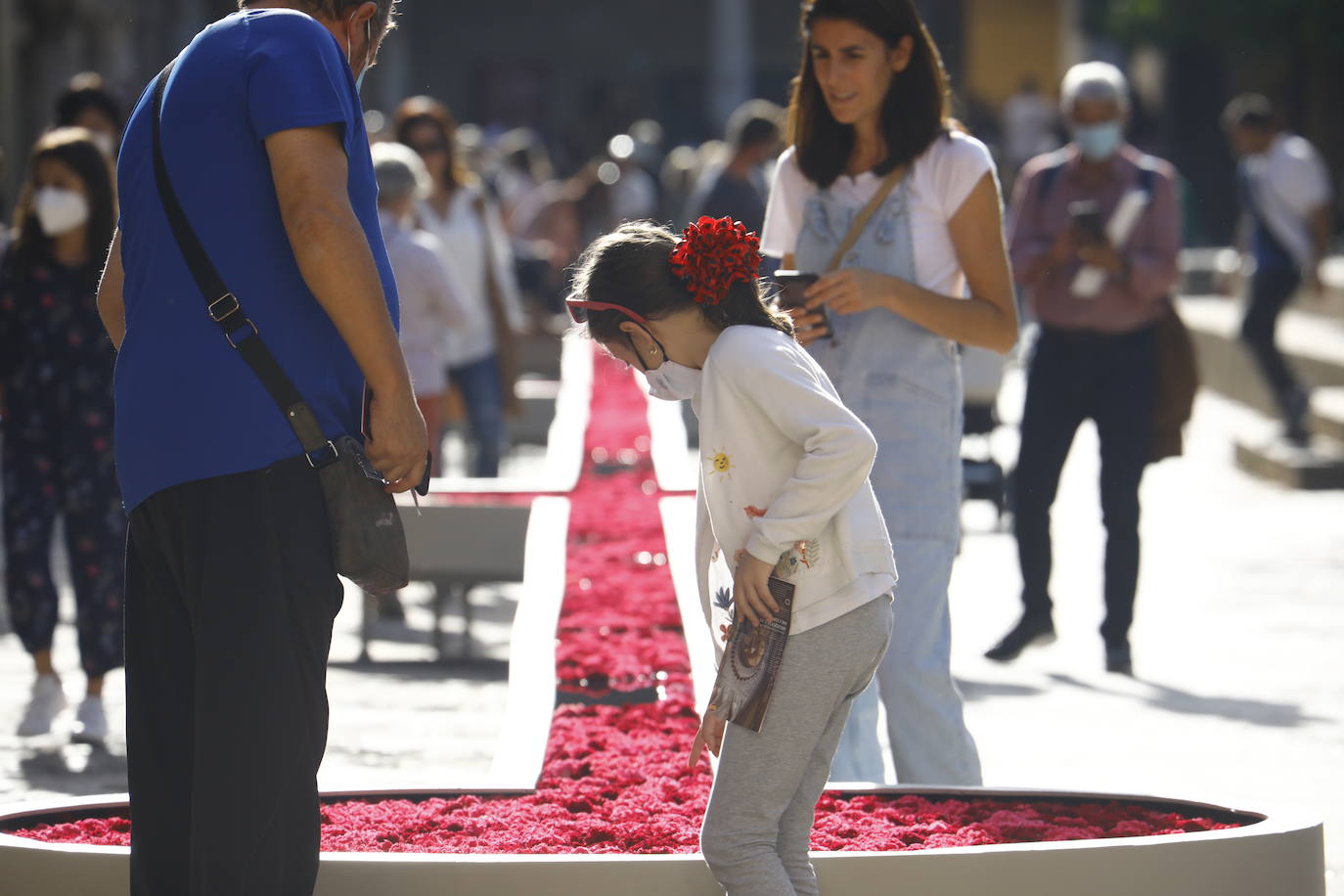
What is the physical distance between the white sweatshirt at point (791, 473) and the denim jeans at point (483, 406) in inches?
270

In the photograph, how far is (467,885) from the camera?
3.94 m

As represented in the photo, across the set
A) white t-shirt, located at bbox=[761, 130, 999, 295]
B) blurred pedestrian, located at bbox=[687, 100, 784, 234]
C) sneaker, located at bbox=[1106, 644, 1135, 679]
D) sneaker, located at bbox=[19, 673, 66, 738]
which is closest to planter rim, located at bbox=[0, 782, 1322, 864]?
white t-shirt, located at bbox=[761, 130, 999, 295]

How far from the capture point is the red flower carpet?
436 cm

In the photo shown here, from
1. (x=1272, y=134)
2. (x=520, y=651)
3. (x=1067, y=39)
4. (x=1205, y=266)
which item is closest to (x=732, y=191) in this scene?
(x=1272, y=134)

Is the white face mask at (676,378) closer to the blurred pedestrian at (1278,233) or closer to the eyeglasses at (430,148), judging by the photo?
the eyeglasses at (430,148)

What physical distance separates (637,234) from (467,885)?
46.3 inches

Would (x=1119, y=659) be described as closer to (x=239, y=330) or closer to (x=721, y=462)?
(x=721, y=462)

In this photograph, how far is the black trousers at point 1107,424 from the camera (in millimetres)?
7891

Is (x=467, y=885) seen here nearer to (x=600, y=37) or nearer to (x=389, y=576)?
(x=389, y=576)

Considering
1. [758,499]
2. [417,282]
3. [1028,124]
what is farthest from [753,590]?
[1028,124]

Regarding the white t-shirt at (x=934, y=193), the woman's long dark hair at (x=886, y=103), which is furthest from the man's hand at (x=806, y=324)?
the woman's long dark hair at (x=886, y=103)

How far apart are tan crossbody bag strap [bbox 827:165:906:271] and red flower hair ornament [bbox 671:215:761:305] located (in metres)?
1.35

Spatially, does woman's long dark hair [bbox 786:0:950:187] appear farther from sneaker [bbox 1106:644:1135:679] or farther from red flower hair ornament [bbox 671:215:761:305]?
sneaker [bbox 1106:644:1135:679]

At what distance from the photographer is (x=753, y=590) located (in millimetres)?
3645
